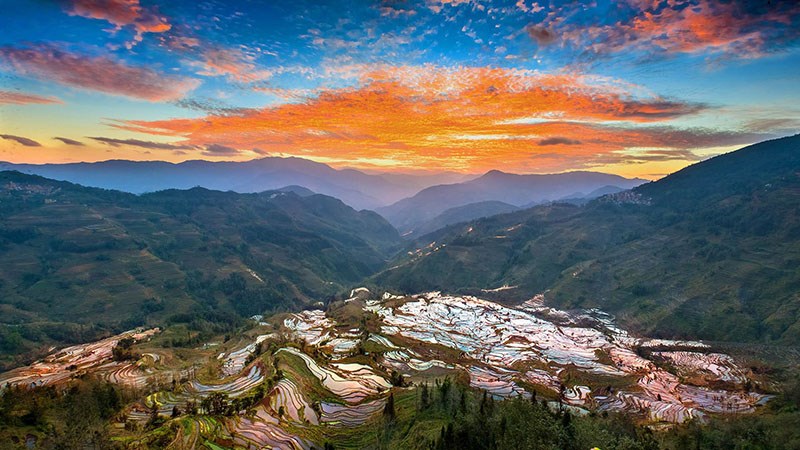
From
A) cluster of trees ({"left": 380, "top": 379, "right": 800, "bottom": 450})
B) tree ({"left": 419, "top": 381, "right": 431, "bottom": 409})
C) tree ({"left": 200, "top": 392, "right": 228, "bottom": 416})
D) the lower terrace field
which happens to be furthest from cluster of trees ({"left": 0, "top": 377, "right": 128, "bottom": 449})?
tree ({"left": 419, "top": 381, "right": 431, "bottom": 409})

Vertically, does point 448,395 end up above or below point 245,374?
above

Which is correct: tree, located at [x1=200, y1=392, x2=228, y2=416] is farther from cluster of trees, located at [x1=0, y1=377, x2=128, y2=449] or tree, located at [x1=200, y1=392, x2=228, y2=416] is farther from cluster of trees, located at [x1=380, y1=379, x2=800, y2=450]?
cluster of trees, located at [x1=380, y1=379, x2=800, y2=450]

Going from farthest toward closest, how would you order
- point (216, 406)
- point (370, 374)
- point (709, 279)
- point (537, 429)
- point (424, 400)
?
point (709, 279), point (370, 374), point (424, 400), point (216, 406), point (537, 429)

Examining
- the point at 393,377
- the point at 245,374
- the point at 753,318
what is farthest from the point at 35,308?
the point at 753,318

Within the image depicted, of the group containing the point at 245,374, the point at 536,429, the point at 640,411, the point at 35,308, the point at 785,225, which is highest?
the point at 785,225

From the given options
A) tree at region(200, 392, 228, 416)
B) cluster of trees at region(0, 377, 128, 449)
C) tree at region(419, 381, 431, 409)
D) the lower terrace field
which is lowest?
the lower terrace field

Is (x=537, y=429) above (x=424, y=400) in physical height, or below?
above

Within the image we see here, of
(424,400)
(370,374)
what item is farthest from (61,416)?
(370,374)

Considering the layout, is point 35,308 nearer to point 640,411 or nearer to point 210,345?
point 210,345

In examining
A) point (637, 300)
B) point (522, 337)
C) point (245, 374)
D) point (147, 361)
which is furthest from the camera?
point (637, 300)

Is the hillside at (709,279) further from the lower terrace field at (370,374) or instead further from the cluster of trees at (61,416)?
the cluster of trees at (61,416)

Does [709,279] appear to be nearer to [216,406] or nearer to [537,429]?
[537,429]
